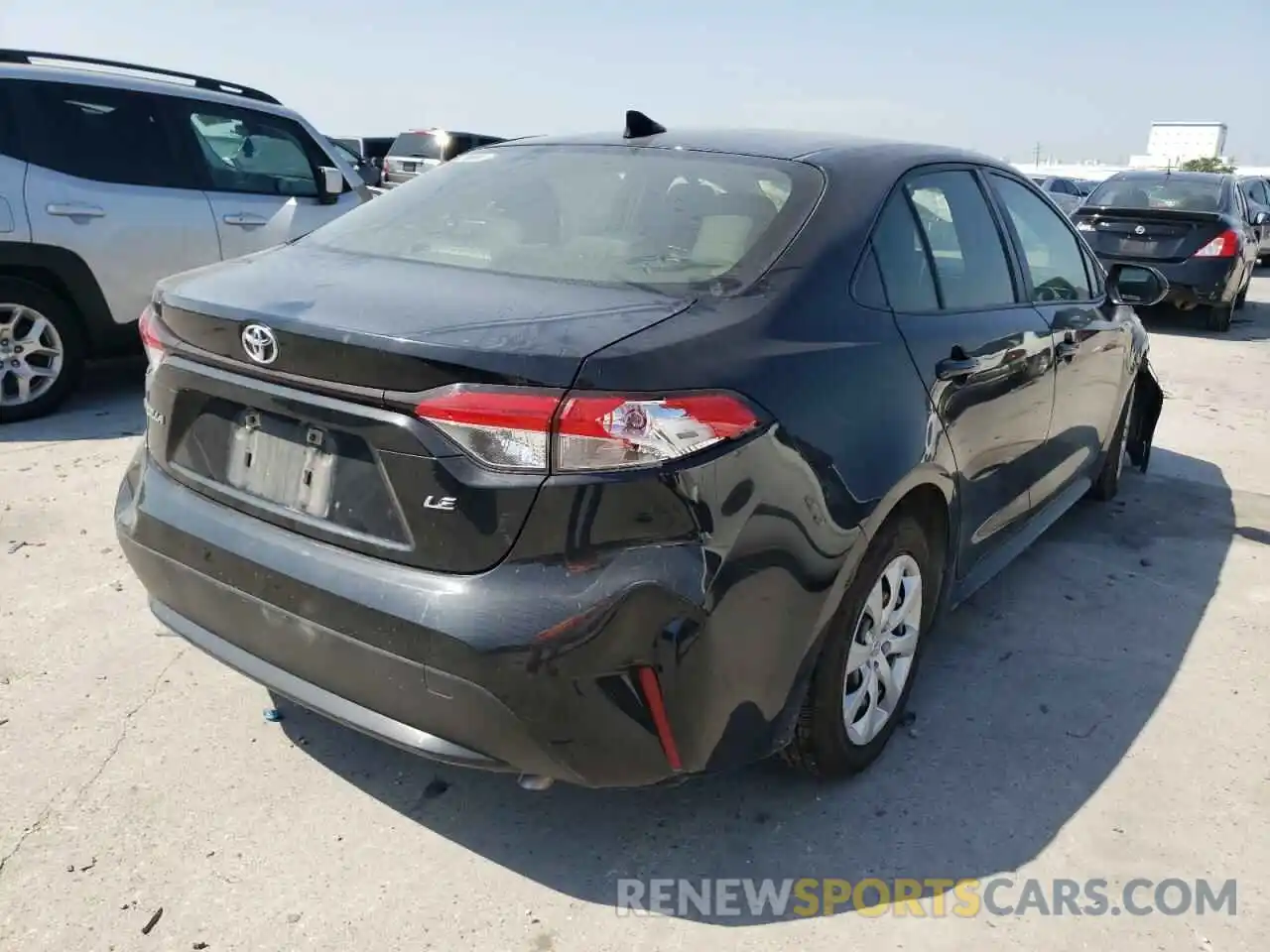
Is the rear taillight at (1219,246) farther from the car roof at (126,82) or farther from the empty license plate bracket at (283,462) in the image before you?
the empty license plate bracket at (283,462)

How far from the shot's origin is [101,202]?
568 centimetres

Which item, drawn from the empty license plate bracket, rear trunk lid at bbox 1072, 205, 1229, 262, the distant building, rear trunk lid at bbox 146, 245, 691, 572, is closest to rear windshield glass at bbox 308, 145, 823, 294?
rear trunk lid at bbox 146, 245, 691, 572

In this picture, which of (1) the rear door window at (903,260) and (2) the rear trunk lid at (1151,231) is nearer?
(1) the rear door window at (903,260)

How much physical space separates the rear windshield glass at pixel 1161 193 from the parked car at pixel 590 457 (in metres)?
9.48

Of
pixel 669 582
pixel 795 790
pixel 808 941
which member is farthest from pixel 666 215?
pixel 808 941

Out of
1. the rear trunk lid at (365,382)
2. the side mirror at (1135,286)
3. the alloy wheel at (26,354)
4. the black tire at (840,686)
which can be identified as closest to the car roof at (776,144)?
the rear trunk lid at (365,382)

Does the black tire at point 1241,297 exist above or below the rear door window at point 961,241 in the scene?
below

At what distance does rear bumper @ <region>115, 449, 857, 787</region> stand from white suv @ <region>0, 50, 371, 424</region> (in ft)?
12.9

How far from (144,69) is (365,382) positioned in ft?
17.1

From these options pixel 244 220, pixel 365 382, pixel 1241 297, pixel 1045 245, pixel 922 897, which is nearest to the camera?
pixel 365 382

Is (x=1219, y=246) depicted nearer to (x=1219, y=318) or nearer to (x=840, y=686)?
(x=1219, y=318)

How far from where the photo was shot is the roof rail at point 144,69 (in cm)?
564

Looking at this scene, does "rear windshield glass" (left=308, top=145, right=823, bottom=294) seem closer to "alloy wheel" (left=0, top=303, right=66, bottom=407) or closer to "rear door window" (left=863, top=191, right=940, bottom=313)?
"rear door window" (left=863, top=191, right=940, bottom=313)

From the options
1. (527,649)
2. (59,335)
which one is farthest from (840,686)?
(59,335)
